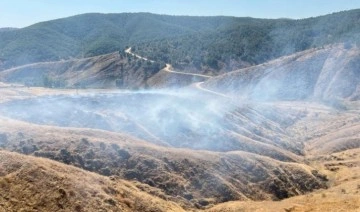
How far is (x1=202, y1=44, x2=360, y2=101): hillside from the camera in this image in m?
131

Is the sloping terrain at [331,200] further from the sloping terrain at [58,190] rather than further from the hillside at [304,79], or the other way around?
the hillside at [304,79]

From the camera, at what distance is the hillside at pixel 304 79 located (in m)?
131

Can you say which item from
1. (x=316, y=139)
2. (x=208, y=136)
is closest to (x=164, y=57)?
(x=316, y=139)

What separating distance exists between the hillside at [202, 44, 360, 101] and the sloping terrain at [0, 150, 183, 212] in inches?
3429

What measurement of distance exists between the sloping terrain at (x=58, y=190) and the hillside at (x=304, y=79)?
8710 cm

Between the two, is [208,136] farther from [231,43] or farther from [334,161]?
[231,43]

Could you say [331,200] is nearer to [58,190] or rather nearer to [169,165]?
[169,165]

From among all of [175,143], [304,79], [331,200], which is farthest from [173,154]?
[304,79]

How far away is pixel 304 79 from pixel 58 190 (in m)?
109

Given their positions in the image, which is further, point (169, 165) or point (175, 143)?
point (175, 143)

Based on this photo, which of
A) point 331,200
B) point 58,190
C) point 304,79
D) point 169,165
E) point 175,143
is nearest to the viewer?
point 58,190

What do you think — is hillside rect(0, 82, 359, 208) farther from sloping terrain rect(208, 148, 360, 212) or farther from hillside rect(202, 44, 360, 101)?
hillside rect(202, 44, 360, 101)

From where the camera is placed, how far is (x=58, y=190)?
43.6 metres

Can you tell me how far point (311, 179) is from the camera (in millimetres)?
63531
